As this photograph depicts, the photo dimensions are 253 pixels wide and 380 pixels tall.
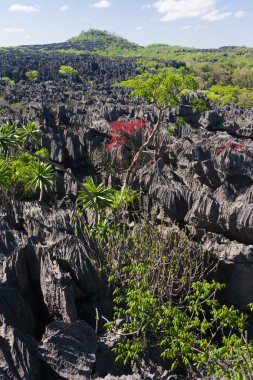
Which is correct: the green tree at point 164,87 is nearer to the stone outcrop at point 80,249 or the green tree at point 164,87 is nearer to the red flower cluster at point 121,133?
the stone outcrop at point 80,249

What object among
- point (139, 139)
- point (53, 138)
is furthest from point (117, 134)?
point (53, 138)

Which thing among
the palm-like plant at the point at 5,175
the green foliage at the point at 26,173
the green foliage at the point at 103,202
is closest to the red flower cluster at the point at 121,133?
the green foliage at the point at 26,173

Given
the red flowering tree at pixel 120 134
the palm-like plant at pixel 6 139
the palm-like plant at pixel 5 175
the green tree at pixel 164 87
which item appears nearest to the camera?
the palm-like plant at pixel 6 139

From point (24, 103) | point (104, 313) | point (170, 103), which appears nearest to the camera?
point (104, 313)

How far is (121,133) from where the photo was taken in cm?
3356

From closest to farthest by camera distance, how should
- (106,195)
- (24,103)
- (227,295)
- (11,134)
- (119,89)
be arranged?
1. (227,295)
2. (11,134)
3. (106,195)
4. (24,103)
5. (119,89)

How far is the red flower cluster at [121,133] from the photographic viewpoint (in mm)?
32253

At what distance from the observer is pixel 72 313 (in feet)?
35.6

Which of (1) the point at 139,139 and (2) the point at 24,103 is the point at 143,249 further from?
(2) the point at 24,103

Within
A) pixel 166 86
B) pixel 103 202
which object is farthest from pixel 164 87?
pixel 103 202

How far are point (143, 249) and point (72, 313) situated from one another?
3.74 metres

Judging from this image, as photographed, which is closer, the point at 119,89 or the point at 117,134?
the point at 117,134

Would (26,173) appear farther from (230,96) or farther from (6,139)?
(230,96)

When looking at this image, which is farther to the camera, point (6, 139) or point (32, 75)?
point (32, 75)
